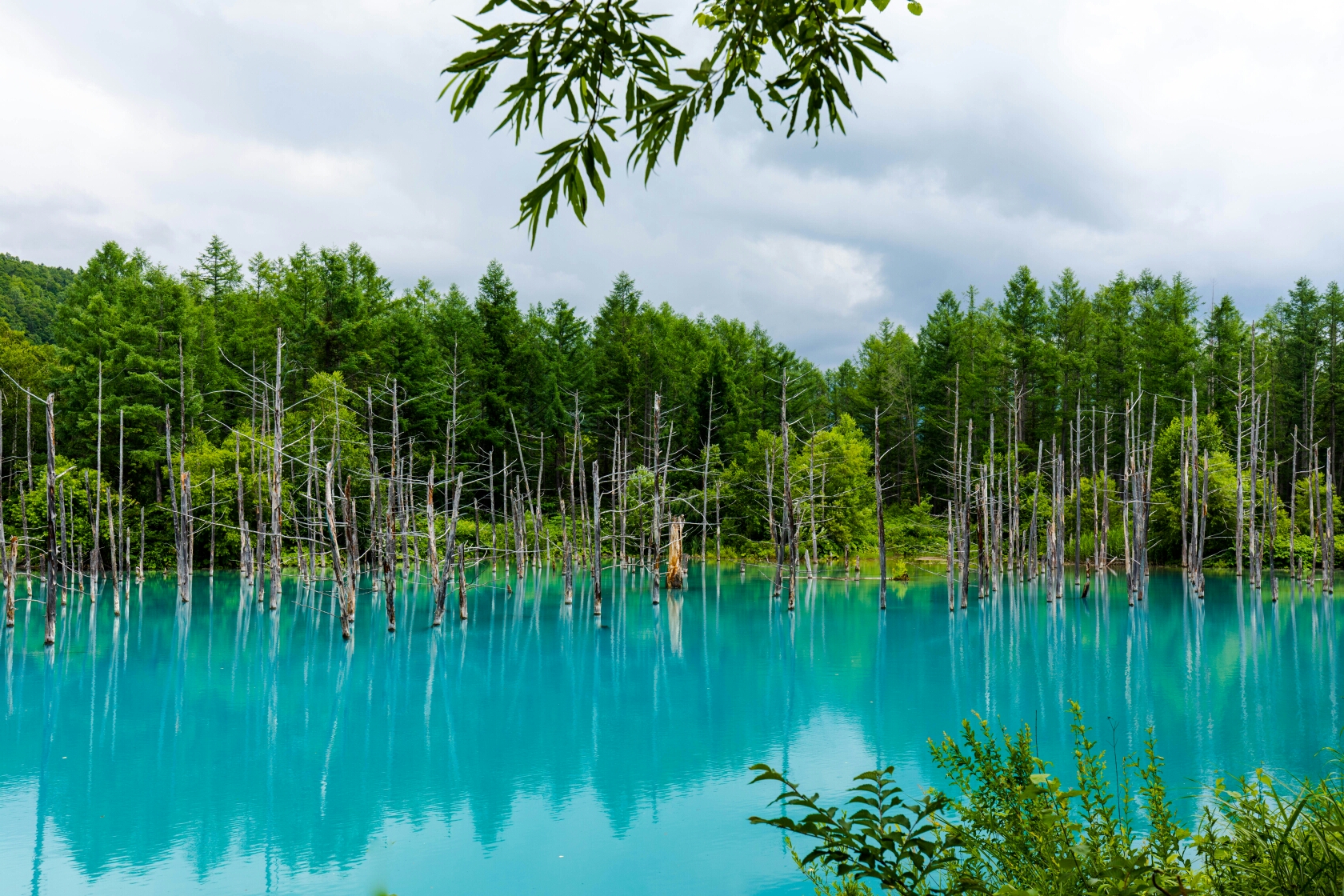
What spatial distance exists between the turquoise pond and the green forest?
30.2 ft

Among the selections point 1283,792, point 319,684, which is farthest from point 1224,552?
point 319,684

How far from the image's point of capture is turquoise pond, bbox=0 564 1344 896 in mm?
7285

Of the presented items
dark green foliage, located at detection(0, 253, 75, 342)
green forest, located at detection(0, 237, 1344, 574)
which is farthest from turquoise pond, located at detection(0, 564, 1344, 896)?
dark green foliage, located at detection(0, 253, 75, 342)

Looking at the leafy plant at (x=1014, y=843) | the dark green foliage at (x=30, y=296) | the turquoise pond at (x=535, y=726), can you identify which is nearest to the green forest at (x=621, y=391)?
the dark green foliage at (x=30, y=296)

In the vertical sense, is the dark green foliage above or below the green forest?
above

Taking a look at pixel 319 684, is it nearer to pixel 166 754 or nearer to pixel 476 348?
pixel 166 754

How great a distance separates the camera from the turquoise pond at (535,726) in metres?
7.29

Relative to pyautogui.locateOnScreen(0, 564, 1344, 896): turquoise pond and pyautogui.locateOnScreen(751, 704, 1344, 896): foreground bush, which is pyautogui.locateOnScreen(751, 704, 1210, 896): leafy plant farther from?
pyautogui.locateOnScreen(0, 564, 1344, 896): turquoise pond

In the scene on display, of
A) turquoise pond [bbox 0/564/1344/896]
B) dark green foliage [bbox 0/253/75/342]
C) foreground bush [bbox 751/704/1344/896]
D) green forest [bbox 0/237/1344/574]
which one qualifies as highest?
dark green foliage [bbox 0/253/75/342]

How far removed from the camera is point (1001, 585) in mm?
28266

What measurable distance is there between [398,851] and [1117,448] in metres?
41.1

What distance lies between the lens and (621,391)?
137 feet

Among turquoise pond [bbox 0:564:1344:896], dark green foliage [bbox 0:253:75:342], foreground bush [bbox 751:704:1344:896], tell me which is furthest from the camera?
dark green foliage [bbox 0:253:75:342]

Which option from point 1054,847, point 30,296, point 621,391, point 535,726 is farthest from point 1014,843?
point 30,296
